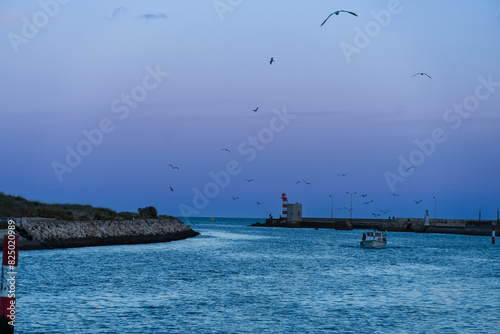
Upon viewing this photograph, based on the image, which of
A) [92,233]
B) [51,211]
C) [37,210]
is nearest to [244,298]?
[92,233]

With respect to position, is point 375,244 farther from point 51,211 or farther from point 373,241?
point 51,211

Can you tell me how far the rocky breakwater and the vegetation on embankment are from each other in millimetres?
3778

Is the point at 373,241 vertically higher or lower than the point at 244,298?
higher

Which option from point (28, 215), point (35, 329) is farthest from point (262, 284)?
point (28, 215)

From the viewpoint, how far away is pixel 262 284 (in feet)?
120

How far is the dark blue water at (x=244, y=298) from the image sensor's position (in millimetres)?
22719

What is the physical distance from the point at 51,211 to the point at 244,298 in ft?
175

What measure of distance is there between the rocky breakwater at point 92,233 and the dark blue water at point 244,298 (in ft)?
24.1

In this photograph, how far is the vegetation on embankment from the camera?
7319cm

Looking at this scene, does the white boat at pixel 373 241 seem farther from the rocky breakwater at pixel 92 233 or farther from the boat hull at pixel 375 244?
the rocky breakwater at pixel 92 233

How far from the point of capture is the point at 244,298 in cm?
3009

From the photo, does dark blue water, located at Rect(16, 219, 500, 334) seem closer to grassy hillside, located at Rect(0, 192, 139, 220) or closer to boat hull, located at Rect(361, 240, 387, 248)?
grassy hillside, located at Rect(0, 192, 139, 220)

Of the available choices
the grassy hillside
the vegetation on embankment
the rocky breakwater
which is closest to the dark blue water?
the rocky breakwater

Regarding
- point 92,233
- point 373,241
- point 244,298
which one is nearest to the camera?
point 244,298
